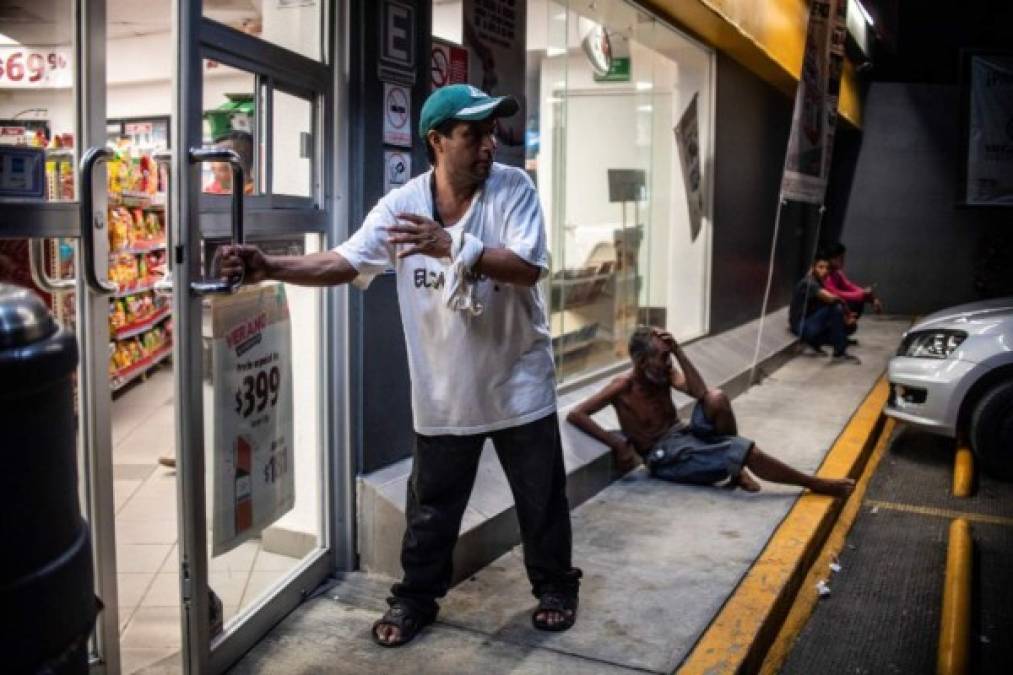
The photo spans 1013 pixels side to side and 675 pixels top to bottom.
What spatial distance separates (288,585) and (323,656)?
399 millimetres

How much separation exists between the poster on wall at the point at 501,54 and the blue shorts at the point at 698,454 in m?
1.76

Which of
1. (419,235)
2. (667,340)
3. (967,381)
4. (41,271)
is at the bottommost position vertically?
(967,381)

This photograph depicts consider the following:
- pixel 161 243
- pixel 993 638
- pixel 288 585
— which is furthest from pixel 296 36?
pixel 161 243

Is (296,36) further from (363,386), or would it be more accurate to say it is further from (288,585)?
(288,585)

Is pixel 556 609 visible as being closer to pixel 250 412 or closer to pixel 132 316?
pixel 250 412

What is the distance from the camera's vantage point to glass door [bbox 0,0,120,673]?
109 inches

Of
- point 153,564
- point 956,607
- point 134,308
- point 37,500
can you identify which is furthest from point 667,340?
point 134,308

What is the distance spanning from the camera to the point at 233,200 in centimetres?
299

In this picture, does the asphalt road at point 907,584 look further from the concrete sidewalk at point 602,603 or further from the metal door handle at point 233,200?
the metal door handle at point 233,200

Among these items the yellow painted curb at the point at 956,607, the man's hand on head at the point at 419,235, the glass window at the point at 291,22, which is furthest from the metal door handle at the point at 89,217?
the yellow painted curb at the point at 956,607

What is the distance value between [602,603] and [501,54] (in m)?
2.74

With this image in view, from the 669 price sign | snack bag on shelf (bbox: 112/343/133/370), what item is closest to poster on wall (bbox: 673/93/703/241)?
snack bag on shelf (bbox: 112/343/133/370)

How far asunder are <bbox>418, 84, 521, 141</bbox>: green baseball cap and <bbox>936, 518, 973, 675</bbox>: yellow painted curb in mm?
2441

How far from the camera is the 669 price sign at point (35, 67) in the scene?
9.33ft
